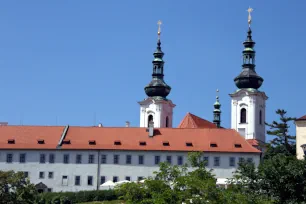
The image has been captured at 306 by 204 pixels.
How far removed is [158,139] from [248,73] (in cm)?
2637

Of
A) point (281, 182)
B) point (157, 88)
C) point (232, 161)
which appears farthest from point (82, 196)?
point (157, 88)

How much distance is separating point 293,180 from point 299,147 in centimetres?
2125

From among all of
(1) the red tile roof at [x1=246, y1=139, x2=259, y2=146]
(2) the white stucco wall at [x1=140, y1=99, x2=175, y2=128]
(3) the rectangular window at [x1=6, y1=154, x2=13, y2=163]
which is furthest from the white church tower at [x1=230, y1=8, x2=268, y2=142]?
(3) the rectangular window at [x1=6, y1=154, x2=13, y2=163]

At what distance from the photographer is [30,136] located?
8656cm

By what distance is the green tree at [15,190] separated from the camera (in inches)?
2233

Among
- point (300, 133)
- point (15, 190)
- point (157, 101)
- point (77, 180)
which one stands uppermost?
point (157, 101)

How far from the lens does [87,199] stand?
74.4 meters

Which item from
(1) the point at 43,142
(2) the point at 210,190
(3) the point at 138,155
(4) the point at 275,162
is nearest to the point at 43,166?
(1) the point at 43,142

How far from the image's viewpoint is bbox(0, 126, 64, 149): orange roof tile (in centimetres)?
8475

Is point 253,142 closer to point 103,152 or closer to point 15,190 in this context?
point 103,152

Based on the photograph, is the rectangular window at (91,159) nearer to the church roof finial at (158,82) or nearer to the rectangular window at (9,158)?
the rectangular window at (9,158)

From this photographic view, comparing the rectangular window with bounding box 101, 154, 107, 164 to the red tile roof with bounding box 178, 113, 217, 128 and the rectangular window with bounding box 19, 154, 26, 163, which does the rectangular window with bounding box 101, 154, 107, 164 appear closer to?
the rectangular window with bounding box 19, 154, 26, 163

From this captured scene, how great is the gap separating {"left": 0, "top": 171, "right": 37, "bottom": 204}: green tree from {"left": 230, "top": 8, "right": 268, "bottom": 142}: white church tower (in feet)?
178

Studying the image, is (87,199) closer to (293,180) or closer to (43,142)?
(43,142)
